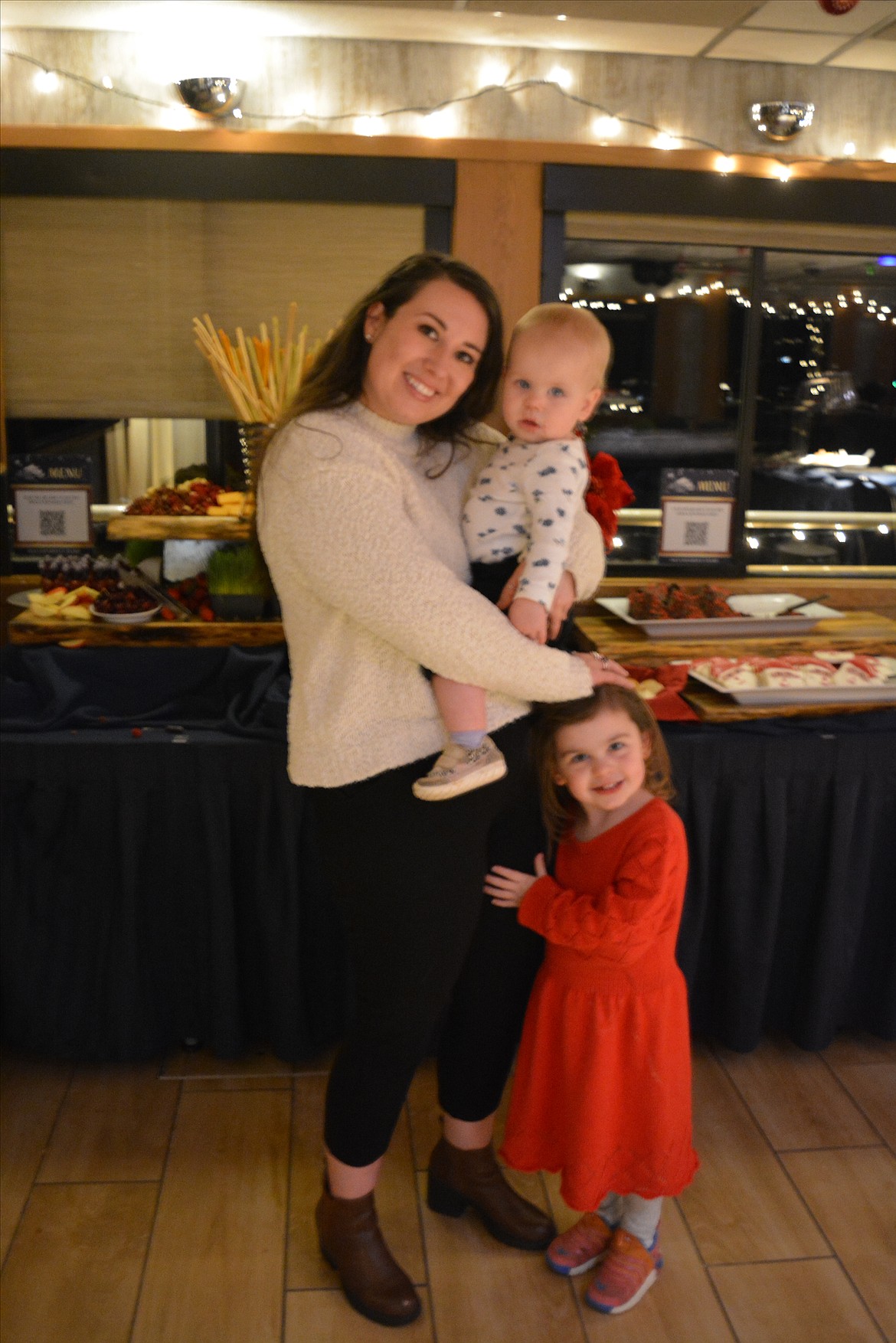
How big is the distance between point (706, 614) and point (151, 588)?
4.55 ft

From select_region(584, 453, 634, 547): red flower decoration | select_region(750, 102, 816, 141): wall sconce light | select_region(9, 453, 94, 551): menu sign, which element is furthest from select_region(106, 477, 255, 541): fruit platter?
select_region(750, 102, 816, 141): wall sconce light

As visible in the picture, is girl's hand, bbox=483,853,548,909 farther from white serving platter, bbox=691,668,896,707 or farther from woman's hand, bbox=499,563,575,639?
white serving platter, bbox=691,668,896,707

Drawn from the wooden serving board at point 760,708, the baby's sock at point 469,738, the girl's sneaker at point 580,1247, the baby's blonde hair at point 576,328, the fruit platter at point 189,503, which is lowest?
the girl's sneaker at point 580,1247

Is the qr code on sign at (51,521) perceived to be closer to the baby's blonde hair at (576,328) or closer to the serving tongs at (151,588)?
the serving tongs at (151,588)

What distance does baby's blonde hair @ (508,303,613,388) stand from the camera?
1.58 meters

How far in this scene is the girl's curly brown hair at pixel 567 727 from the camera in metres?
1.65

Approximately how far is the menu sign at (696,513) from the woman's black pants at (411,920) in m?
1.98

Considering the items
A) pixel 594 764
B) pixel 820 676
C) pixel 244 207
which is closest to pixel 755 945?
pixel 820 676

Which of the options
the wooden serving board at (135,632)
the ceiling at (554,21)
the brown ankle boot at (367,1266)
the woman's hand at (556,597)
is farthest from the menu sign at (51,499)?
the brown ankle boot at (367,1266)

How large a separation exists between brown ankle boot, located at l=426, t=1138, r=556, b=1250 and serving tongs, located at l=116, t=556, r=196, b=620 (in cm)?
145

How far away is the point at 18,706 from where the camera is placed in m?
2.29

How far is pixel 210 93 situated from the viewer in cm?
333

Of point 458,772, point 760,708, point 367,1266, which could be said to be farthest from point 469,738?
point 760,708

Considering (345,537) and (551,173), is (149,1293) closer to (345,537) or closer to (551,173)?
(345,537)
